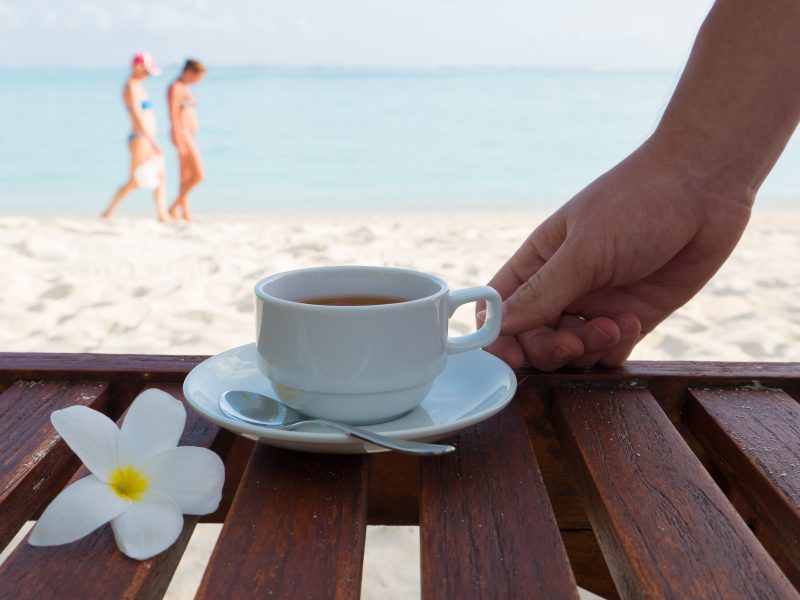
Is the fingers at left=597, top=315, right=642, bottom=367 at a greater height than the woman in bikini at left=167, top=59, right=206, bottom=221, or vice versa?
the fingers at left=597, top=315, right=642, bottom=367

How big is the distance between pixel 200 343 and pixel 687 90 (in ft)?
5.82

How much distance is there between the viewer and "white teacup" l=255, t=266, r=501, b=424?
2.09ft

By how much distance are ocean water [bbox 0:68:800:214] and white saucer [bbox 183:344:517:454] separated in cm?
683

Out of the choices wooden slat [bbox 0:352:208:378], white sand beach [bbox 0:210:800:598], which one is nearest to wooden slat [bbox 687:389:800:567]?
wooden slat [bbox 0:352:208:378]

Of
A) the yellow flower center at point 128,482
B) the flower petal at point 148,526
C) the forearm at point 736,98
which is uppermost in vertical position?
the forearm at point 736,98

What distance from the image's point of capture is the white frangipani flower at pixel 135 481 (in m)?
0.52

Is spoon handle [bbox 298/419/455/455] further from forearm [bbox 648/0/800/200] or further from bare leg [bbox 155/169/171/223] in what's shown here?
bare leg [bbox 155/169/171/223]

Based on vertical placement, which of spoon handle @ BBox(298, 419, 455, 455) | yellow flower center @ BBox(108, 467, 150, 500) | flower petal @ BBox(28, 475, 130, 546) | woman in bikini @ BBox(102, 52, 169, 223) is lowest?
woman in bikini @ BBox(102, 52, 169, 223)

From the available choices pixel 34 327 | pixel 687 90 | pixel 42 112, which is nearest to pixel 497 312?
pixel 687 90

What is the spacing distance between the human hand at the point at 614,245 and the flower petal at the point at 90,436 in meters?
0.49

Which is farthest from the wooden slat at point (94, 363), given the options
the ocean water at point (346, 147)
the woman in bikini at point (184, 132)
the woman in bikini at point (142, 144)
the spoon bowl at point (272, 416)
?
the ocean water at point (346, 147)

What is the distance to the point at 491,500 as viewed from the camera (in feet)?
1.92

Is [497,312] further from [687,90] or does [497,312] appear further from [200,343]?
[200,343]

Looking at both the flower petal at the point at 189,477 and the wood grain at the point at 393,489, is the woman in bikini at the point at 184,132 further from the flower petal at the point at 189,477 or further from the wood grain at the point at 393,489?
the flower petal at the point at 189,477
